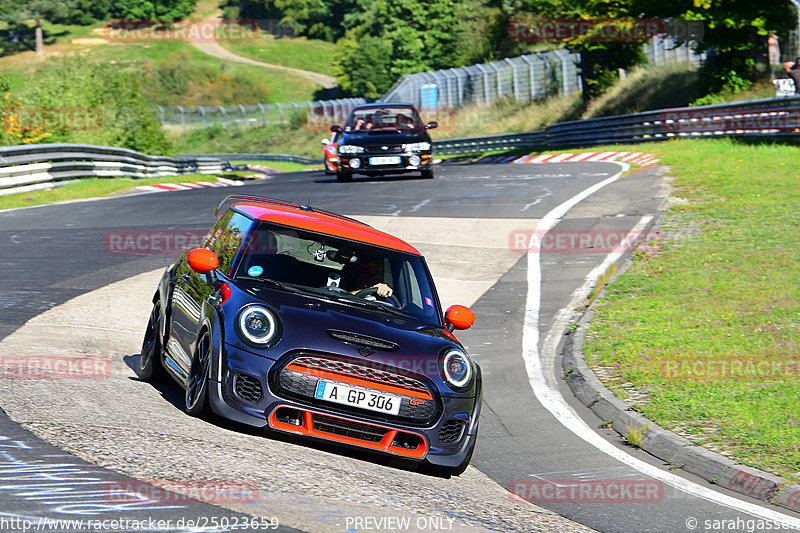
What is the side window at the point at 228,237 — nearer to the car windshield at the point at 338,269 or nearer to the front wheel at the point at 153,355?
the car windshield at the point at 338,269

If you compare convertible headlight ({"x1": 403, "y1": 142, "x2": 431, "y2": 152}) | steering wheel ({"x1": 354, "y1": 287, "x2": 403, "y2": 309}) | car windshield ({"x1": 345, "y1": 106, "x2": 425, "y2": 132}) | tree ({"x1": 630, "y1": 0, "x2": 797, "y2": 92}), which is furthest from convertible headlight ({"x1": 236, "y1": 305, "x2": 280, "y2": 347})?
tree ({"x1": 630, "y1": 0, "x2": 797, "y2": 92})

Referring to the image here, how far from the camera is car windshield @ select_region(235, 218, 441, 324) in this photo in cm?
738

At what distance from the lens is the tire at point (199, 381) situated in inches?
259

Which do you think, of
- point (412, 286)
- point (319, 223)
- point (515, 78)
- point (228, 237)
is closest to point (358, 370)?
point (412, 286)

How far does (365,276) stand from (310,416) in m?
1.59

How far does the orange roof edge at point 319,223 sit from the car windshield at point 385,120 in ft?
54.7

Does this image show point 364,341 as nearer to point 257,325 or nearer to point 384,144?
point 257,325

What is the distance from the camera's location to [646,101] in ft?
140

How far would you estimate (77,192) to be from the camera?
24.8 m

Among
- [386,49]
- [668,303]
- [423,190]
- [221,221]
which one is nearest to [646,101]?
[423,190]

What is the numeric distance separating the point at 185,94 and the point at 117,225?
94914 mm

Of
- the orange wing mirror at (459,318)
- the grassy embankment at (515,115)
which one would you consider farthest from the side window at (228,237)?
the grassy embankment at (515,115)

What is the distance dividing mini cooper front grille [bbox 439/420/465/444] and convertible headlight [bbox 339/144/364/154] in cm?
1834

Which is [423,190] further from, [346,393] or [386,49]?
[386,49]
